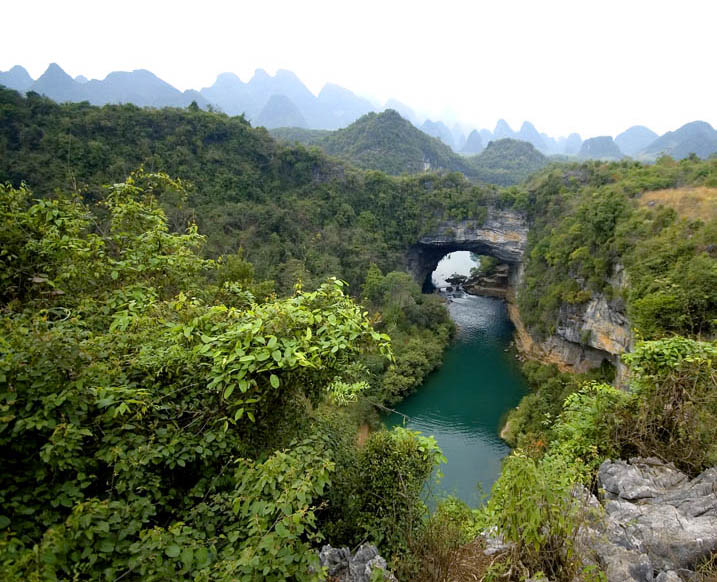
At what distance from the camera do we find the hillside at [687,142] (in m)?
48.8

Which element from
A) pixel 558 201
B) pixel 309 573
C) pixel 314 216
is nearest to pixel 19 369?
pixel 309 573

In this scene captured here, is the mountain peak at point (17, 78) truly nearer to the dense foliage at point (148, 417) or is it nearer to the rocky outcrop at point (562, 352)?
the rocky outcrop at point (562, 352)

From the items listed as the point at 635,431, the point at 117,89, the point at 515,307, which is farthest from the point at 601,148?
the point at 117,89

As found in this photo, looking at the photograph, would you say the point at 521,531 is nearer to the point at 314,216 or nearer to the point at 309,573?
the point at 309,573

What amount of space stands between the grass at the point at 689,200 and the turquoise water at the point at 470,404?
24.7ft

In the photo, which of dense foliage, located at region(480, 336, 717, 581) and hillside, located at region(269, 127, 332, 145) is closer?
dense foliage, located at region(480, 336, 717, 581)

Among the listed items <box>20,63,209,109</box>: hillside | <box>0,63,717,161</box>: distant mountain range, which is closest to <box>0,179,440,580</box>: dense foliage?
<box>0,63,717,161</box>: distant mountain range

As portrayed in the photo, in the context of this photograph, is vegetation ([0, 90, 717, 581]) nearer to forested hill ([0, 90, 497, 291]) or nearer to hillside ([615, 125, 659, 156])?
forested hill ([0, 90, 497, 291])

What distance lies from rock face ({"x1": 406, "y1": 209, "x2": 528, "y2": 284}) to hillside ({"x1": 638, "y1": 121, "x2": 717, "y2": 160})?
1550 inches

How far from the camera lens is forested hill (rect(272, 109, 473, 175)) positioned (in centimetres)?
3559

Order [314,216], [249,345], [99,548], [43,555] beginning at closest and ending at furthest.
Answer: [43,555]
[99,548]
[249,345]
[314,216]

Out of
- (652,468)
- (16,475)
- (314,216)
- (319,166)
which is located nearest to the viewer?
(16,475)

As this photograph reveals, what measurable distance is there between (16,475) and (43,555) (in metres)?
0.50

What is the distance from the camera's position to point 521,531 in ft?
6.95
